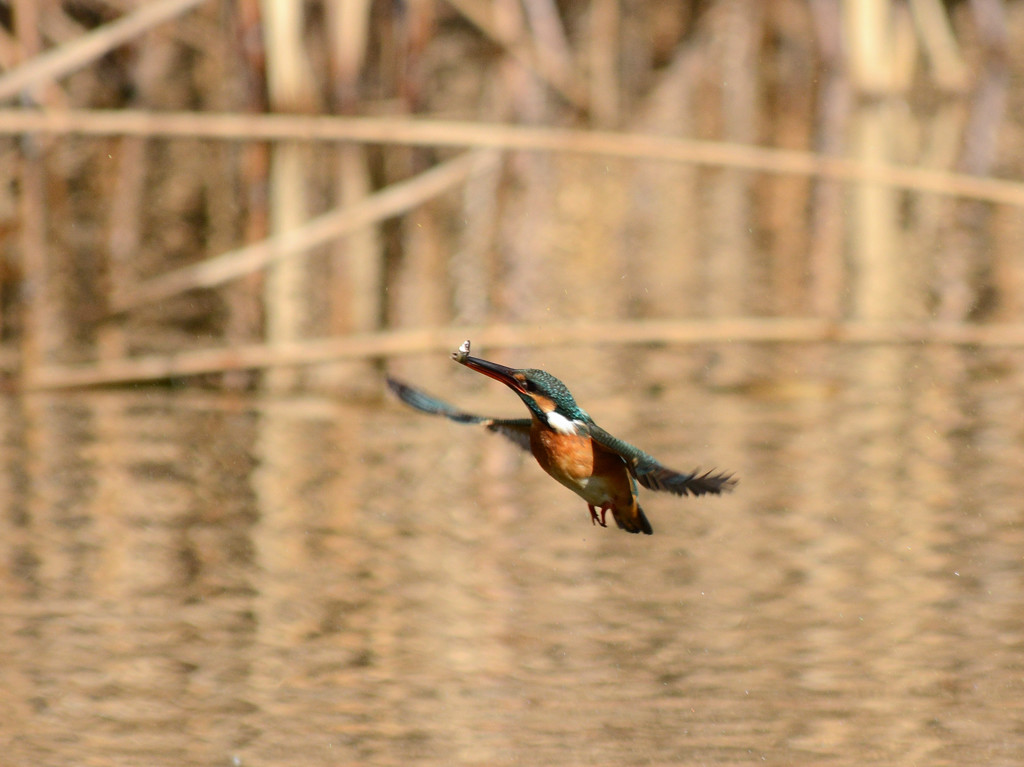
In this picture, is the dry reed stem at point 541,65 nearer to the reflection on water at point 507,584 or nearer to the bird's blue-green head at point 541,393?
the reflection on water at point 507,584

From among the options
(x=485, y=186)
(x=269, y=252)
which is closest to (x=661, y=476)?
(x=269, y=252)

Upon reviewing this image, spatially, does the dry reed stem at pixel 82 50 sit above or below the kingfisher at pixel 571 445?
above

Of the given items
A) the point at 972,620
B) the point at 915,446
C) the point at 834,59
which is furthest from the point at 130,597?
the point at 834,59

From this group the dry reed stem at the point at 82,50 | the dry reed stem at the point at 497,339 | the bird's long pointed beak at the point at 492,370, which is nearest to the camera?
the bird's long pointed beak at the point at 492,370

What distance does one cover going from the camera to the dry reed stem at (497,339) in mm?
5199

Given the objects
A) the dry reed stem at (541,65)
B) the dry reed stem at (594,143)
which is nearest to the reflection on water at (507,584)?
the dry reed stem at (594,143)

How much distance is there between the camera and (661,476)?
238 centimetres

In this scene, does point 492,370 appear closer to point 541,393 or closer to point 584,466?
point 541,393

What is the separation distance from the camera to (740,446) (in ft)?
16.5

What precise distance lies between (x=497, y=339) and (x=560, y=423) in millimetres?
2806

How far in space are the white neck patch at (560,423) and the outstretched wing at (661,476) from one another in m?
0.03

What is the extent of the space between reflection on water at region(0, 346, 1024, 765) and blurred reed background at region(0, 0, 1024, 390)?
312mm

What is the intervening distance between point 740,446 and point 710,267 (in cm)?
286

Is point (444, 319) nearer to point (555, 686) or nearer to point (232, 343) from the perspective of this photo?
point (232, 343)
